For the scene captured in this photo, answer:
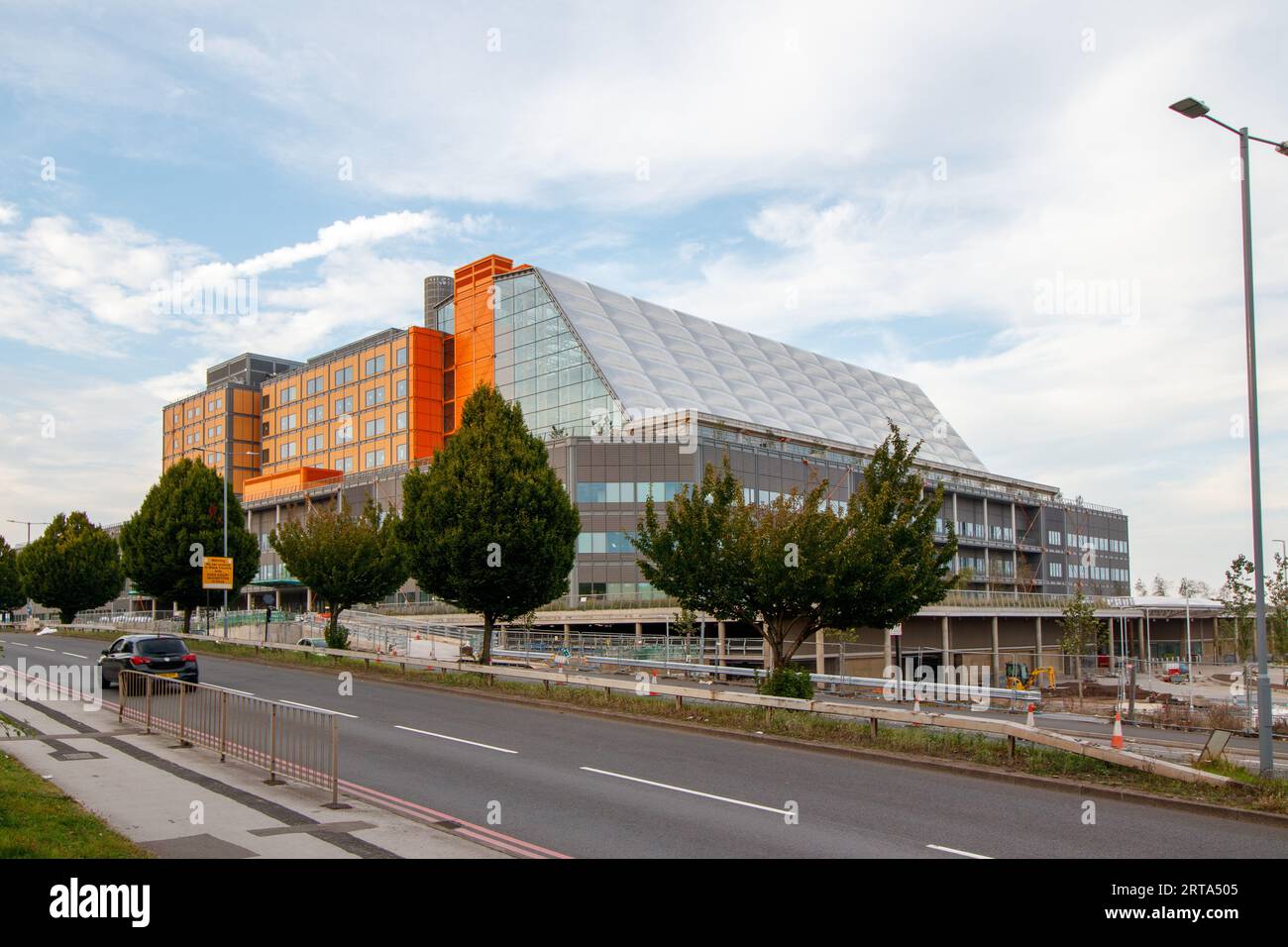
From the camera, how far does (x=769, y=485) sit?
68.9 meters

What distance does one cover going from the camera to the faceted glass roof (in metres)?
72.9

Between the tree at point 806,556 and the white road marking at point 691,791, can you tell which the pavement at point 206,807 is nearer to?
the white road marking at point 691,791

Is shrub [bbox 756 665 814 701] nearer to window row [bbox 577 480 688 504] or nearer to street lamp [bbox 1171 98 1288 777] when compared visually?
street lamp [bbox 1171 98 1288 777]

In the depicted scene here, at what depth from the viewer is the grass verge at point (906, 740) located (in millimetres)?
12875

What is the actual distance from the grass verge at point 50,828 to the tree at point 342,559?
2630cm

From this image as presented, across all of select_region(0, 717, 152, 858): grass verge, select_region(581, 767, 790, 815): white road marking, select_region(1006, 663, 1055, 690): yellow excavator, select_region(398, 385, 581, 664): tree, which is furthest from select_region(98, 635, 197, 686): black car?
select_region(1006, 663, 1055, 690): yellow excavator

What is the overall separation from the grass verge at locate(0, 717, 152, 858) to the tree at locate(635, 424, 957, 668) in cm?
1445

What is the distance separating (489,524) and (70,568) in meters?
52.1

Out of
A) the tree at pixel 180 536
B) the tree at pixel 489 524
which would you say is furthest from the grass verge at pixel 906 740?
the tree at pixel 180 536

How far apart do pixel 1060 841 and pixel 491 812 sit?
20.9ft

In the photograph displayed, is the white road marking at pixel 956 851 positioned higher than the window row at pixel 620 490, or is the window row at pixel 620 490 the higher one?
the window row at pixel 620 490
